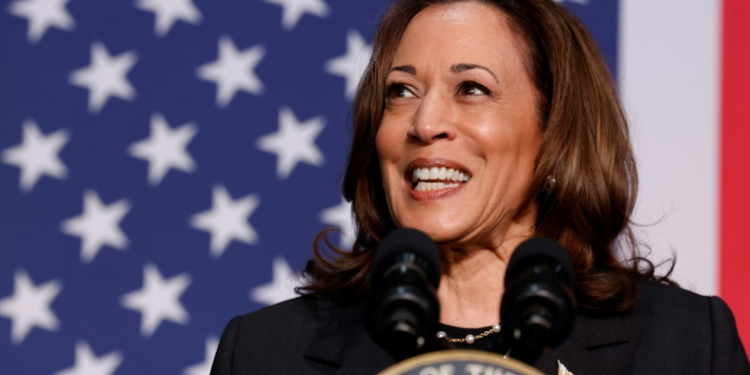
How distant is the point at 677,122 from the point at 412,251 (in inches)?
55.1

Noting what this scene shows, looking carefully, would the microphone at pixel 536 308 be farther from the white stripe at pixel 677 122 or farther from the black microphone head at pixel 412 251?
the white stripe at pixel 677 122

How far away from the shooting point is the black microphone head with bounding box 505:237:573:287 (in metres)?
1.00

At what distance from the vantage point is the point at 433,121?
155 cm

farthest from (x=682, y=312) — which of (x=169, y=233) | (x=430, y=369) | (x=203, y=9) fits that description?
(x=203, y=9)

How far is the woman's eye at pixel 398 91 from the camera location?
1.66m

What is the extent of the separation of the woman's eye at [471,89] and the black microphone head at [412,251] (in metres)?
0.58

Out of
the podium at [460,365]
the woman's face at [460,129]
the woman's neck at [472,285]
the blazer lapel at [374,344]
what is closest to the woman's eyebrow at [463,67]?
the woman's face at [460,129]

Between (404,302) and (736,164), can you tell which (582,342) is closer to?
(404,302)

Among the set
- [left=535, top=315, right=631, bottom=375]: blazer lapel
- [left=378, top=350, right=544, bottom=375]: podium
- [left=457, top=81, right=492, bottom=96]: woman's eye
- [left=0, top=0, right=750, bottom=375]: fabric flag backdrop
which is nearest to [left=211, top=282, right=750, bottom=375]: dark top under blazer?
[left=535, top=315, right=631, bottom=375]: blazer lapel

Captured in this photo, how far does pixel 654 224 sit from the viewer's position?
206 cm

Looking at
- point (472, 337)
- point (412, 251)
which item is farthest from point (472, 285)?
point (412, 251)

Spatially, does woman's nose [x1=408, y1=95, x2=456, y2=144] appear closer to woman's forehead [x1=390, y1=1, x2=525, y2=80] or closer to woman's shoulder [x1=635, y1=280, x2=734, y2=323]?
woman's forehead [x1=390, y1=1, x2=525, y2=80]

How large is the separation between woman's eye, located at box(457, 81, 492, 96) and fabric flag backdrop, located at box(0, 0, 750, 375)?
0.64m

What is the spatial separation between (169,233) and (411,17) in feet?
2.67
